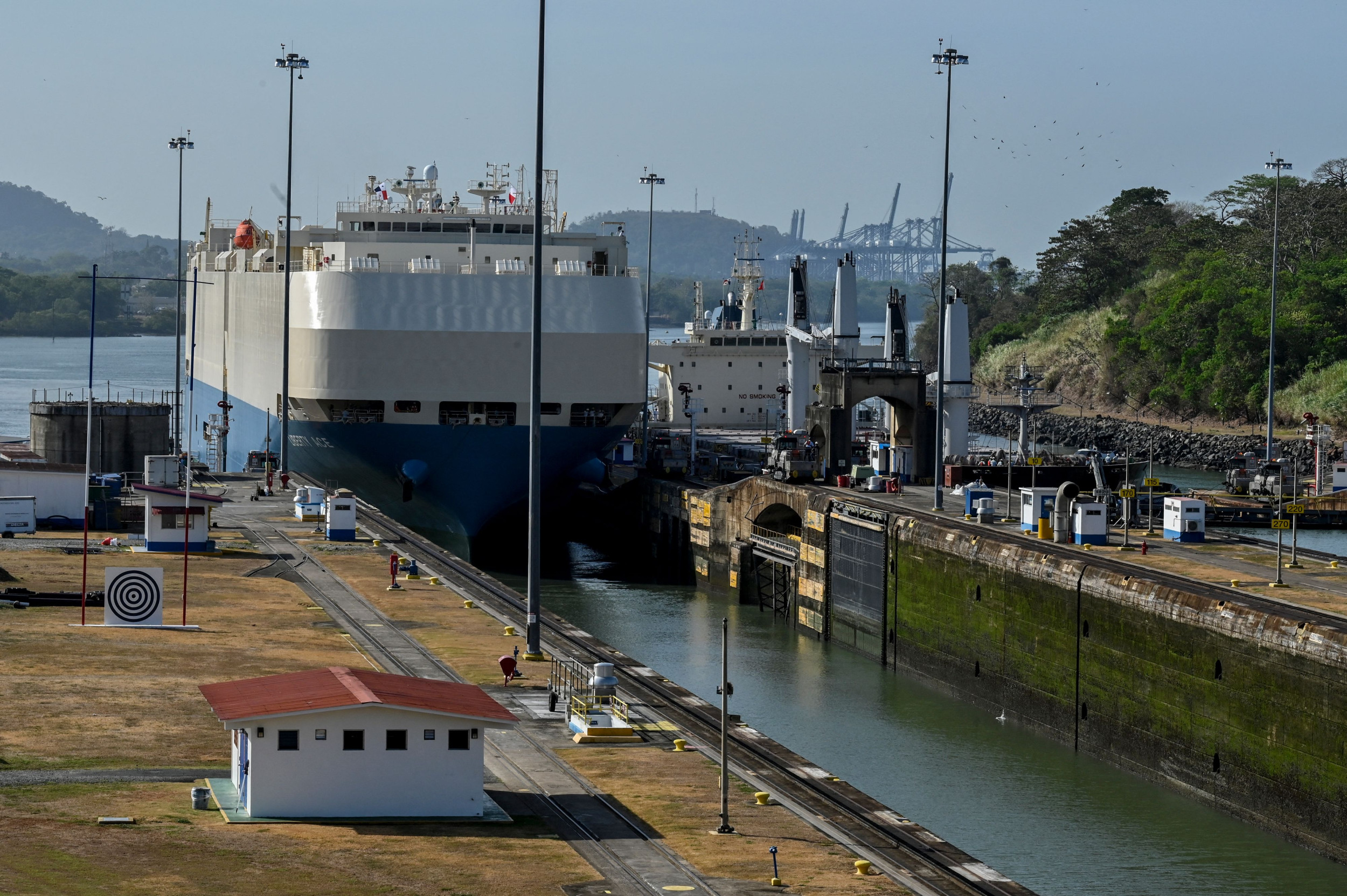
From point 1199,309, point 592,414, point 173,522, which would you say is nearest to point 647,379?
point 592,414

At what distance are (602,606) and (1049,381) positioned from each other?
117 meters

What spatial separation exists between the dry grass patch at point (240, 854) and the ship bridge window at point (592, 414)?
42.3 m

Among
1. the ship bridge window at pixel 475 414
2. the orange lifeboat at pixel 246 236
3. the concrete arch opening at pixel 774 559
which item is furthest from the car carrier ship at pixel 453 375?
the orange lifeboat at pixel 246 236

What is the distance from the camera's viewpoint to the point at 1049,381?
174 m

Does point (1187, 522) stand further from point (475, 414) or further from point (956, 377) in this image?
point (475, 414)

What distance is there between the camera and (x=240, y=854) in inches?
920

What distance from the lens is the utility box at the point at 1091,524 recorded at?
4881cm

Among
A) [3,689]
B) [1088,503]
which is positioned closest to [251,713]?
[3,689]

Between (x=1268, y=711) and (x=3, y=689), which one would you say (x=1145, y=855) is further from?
(x=3, y=689)

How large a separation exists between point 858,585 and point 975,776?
56.5ft

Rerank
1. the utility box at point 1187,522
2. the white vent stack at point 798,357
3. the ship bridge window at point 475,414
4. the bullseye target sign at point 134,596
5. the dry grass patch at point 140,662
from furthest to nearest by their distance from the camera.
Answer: the white vent stack at point 798,357, the ship bridge window at point 475,414, the utility box at point 1187,522, the bullseye target sign at point 134,596, the dry grass patch at point 140,662

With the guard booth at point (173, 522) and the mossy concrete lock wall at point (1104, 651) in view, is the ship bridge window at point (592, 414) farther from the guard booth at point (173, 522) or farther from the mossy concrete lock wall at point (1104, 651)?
the guard booth at point (173, 522)

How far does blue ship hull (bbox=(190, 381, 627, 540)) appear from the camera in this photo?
6719 centimetres

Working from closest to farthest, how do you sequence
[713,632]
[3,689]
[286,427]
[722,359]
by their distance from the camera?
[3,689] → [713,632] → [286,427] → [722,359]
